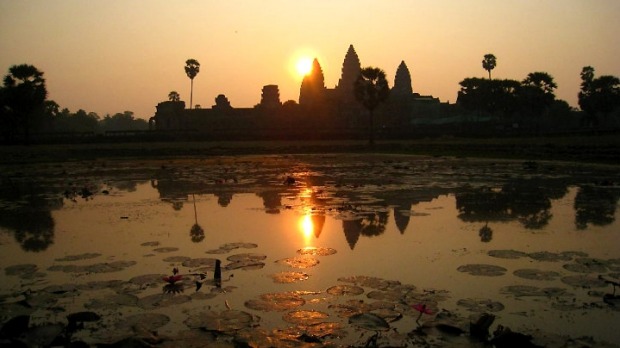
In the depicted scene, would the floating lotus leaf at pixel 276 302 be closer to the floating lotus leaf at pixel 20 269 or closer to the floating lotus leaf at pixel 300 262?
the floating lotus leaf at pixel 300 262

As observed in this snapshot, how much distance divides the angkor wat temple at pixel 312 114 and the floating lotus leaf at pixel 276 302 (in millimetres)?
49500

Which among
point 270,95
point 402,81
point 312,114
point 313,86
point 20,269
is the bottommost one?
point 20,269

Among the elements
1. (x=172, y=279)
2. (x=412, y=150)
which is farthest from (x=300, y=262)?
(x=412, y=150)

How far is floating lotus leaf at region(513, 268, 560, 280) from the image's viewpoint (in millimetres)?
6363

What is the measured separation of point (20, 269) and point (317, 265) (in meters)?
3.93

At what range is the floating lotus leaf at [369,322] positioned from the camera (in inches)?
187

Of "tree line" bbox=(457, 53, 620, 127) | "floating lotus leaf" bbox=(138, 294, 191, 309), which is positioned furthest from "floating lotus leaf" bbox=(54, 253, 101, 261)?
"tree line" bbox=(457, 53, 620, 127)

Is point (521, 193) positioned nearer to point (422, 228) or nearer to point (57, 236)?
point (422, 228)

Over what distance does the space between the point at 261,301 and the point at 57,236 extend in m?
5.51

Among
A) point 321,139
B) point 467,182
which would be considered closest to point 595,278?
point 467,182

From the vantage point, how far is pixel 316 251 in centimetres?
793

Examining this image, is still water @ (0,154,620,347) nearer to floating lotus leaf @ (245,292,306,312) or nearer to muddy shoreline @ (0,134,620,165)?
floating lotus leaf @ (245,292,306,312)

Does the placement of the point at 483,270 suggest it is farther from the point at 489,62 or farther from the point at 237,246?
the point at 489,62

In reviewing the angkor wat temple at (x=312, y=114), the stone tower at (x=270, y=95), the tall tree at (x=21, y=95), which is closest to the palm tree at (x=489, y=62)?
the angkor wat temple at (x=312, y=114)
